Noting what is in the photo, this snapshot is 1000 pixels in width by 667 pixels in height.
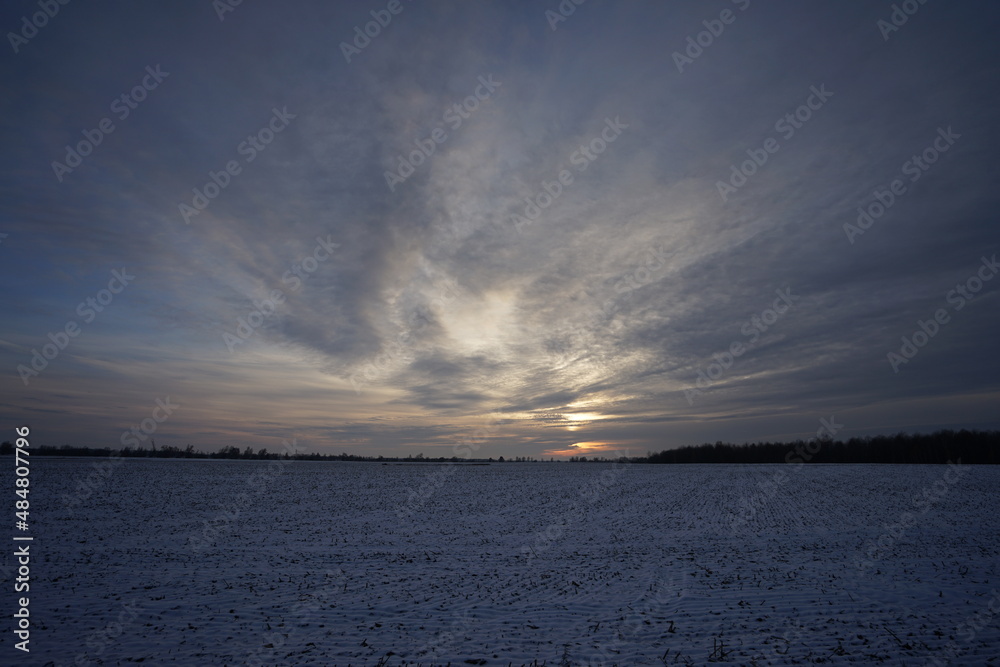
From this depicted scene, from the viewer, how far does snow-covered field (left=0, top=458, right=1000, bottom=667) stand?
11133 millimetres

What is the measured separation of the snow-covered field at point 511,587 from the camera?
36.5 ft

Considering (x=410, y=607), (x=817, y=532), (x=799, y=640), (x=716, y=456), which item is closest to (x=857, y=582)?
(x=799, y=640)

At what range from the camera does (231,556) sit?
2100cm

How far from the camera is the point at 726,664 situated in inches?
401

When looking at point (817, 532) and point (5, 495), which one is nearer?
point (817, 532)

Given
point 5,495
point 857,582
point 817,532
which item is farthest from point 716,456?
point 5,495

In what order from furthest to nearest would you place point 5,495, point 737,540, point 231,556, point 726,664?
point 5,495, point 737,540, point 231,556, point 726,664

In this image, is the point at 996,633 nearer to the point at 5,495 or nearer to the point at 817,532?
the point at 817,532

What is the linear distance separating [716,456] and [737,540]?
579 ft

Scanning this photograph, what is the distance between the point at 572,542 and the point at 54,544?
26.4 meters

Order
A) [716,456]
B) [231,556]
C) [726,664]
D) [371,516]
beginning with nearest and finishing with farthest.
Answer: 1. [726,664]
2. [231,556]
3. [371,516]
4. [716,456]

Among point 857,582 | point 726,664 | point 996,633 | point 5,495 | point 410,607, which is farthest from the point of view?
point 5,495

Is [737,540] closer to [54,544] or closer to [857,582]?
[857,582]

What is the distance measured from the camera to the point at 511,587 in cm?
1672
